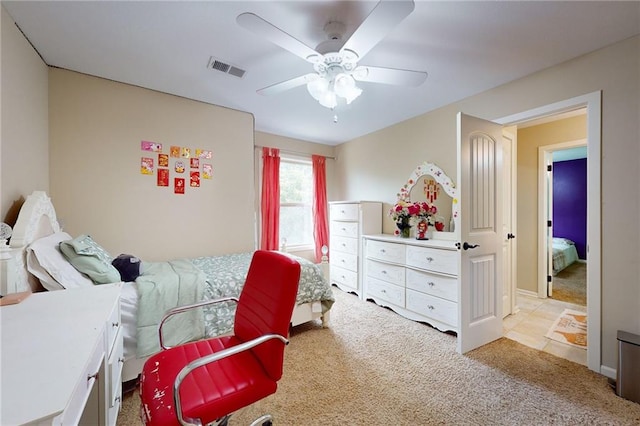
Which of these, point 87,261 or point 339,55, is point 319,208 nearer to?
point 339,55

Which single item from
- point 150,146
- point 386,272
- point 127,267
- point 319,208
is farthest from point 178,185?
point 386,272

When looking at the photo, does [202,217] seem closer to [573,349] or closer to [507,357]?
[507,357]

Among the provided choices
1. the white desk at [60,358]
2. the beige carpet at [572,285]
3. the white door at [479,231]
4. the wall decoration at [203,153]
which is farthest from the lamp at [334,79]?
the beige carpet at [572,285]

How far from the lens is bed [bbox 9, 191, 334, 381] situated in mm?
1480

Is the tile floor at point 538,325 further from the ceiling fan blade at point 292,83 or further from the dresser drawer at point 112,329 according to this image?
the dresser drawer at point 112,329

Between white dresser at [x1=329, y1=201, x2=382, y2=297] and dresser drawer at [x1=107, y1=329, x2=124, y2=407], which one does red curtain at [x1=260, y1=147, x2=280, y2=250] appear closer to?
white dresser at [x1=329, y1=201, x2=382, y2=297]

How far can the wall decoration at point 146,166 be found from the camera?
8.84 ft

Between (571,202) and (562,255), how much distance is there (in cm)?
211

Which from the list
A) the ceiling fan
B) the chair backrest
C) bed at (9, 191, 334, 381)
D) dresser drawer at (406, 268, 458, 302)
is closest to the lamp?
the ceiling fan

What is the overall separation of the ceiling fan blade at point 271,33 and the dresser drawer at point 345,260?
277 centimetres

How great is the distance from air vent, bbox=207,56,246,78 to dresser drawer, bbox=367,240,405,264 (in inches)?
97.9

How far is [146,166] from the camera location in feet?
8.91

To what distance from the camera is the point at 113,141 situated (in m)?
2.54

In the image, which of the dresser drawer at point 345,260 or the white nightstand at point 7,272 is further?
the dresser drawer at point 345,260
